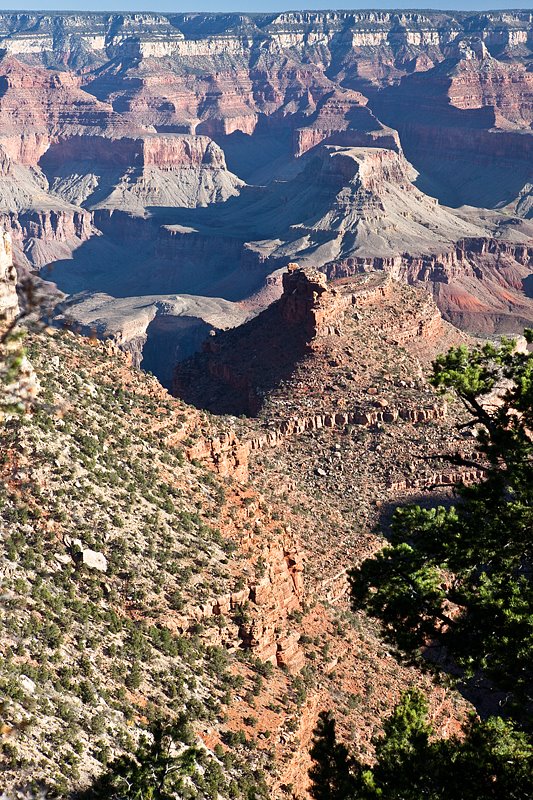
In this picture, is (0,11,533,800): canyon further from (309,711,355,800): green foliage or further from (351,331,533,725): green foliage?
(309,711,355,800): green foliage

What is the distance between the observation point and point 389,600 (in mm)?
27609

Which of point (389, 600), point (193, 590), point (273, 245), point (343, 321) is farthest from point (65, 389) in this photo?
point (273, 245)

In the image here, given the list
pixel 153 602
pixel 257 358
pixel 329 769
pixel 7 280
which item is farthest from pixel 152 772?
pixel 257 358

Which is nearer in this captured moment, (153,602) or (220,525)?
(153,602)

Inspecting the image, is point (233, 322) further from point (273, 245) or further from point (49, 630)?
point (49, 630)

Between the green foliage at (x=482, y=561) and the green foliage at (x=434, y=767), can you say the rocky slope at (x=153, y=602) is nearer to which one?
the green foliage at (x=434, y=767)

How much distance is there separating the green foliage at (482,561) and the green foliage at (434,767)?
2.61ft

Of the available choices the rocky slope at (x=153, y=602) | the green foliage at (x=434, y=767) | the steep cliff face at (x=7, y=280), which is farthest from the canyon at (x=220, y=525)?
the green foliage at (x=434, y=767)

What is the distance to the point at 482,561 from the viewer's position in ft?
87.0

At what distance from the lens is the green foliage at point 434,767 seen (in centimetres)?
2492

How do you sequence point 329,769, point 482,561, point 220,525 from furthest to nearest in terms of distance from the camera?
point 220,525, point 329,769, point 482,561

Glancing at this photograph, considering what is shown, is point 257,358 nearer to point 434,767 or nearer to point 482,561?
point 482,561

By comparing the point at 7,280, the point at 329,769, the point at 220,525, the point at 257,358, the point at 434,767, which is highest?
the point at 7,280

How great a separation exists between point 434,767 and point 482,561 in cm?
438
